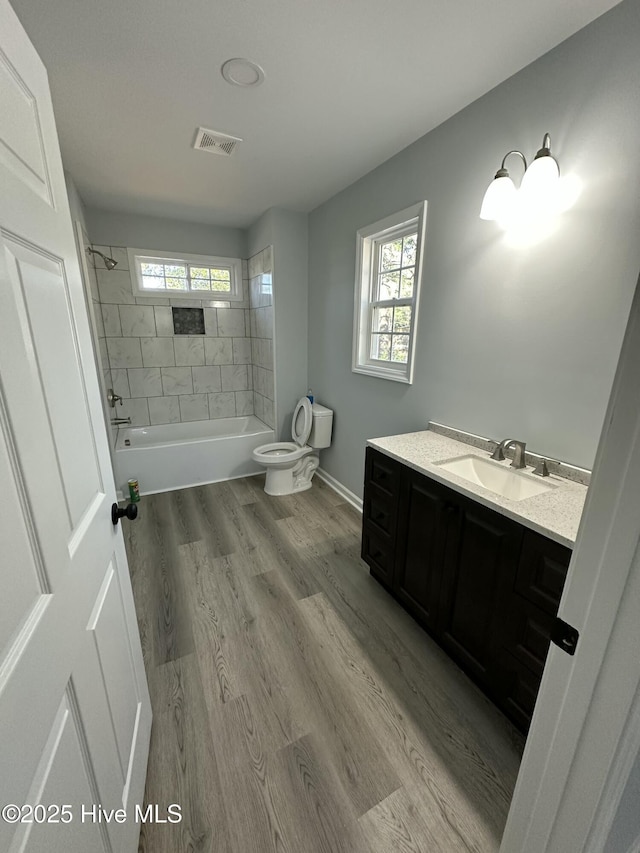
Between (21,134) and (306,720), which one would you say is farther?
(306,720)

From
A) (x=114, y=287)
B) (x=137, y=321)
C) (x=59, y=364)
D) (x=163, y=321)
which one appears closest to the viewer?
(x=59, y=364)

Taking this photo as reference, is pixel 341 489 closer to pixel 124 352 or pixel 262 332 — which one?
pixel 262 332

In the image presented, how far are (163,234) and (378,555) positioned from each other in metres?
3.69

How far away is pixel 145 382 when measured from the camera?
3779 millimetres

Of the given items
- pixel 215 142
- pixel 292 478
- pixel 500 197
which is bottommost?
pixel 292 478

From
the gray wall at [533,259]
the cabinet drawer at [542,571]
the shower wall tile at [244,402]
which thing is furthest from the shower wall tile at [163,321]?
the cabinet drawer at [542,571]

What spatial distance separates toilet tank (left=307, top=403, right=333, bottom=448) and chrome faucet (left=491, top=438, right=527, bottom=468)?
168cm

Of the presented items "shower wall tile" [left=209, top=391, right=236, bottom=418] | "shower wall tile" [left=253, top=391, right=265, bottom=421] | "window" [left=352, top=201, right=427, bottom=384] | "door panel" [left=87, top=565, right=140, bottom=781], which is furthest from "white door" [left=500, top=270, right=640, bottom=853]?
"shower wall tile" [left=209, top=391, right=236, bottom=418]

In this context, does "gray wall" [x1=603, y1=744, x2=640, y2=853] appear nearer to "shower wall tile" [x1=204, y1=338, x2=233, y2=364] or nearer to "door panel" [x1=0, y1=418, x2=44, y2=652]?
"door panel" [x1=0, y1=418, x2=44, y2=652]

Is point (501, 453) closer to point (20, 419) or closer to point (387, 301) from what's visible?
point (387, 301)

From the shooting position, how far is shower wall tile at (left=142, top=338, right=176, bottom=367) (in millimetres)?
3709

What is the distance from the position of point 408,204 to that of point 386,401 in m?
1.26

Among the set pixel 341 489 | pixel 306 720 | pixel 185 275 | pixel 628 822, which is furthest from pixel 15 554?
pixel 185 275

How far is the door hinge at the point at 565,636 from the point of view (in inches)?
23.7
